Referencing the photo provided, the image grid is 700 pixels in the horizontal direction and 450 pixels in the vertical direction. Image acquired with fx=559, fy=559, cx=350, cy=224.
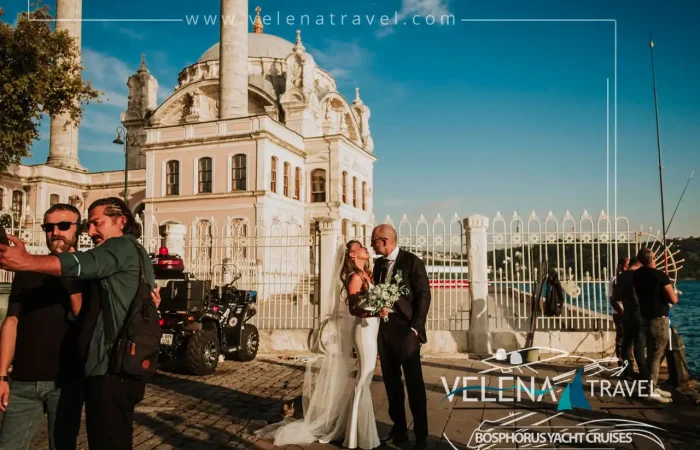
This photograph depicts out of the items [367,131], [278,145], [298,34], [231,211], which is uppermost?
[298,34]

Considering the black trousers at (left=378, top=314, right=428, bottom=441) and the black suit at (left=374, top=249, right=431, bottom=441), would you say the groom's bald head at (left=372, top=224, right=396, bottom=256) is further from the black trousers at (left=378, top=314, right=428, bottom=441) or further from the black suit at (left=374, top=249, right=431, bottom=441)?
the black trousers at (left=378, top=314, right=428, bottom=441)

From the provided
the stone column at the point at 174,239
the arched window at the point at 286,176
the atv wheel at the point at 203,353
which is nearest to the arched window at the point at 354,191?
the arched window at the point at 286,176

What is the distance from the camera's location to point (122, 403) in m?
3.06

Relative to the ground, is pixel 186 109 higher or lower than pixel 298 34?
lower

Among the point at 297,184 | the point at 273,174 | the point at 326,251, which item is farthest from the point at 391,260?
the point at 297,184

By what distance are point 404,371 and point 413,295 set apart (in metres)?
0.69

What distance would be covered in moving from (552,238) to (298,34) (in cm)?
3226

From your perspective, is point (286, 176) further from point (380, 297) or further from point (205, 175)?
point (380, 297)

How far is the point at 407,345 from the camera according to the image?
4996 mm

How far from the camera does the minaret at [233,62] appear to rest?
30203 millimetres

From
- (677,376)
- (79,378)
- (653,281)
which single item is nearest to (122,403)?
(79,378)

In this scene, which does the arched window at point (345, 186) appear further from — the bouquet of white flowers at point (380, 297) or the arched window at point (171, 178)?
the bouquet of white flowers at point (380, 297)

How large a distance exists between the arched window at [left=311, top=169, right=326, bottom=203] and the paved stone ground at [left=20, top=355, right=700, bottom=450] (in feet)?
86.7

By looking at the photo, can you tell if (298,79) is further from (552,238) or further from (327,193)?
(552,238)
